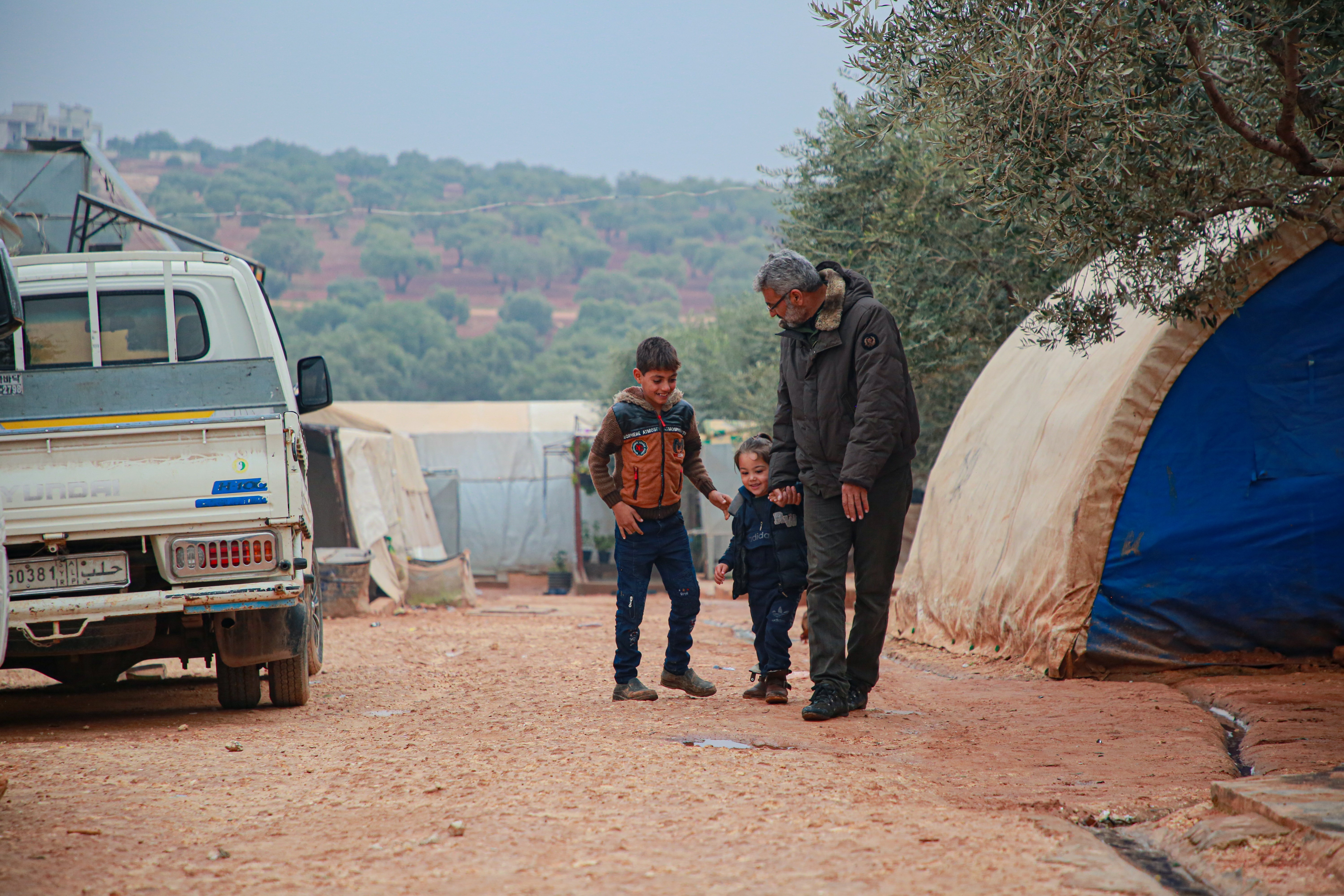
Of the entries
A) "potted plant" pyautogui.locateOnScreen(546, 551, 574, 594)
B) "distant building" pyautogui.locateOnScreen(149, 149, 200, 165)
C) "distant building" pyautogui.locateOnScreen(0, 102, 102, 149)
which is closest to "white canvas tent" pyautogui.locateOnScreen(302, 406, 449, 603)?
"potted plant" pyautogui.locateOnScreen(546, 551, 574, 594)

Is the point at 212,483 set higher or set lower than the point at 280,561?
higher

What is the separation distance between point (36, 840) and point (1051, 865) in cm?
280

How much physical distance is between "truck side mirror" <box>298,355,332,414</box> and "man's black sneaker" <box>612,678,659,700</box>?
255 cm

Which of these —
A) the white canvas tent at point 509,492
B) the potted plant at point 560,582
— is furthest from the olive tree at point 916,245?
the white canvas tent at point 509,492

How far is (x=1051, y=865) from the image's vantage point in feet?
9.08

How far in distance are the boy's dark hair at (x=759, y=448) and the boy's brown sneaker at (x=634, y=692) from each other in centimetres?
126

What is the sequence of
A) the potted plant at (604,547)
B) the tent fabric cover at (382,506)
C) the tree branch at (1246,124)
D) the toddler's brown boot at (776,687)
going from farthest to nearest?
the potted plant at (604,547) → the tent fabric cover at (382,506) → the toddler's brown boot at (776,687) → the tree branch at (1246,124)

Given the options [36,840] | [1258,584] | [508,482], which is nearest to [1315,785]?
[1258,584]

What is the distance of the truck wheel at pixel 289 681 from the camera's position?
19.4 ft

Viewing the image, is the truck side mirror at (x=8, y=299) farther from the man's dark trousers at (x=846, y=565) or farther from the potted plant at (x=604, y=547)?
the potted plant at (x=604, y=547)

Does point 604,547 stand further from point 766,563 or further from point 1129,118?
point 1129,118

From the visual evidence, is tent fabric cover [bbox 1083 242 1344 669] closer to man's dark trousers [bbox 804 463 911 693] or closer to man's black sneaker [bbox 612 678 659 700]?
man's dark trousers [bbox 804 463 911 693]

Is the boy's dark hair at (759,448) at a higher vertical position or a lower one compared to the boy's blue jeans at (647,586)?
higher

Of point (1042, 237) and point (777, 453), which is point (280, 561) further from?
point (1042, 237)
